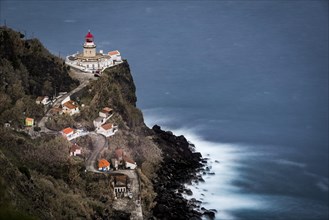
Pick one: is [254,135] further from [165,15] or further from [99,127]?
[165,15]

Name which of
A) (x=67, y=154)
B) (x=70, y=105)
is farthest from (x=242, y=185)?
(x=67, y=154)

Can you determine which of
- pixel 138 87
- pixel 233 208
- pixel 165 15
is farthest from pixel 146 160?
pixel 165 15

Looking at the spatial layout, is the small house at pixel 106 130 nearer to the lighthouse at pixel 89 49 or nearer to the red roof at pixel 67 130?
the red roof at pixel 67 130

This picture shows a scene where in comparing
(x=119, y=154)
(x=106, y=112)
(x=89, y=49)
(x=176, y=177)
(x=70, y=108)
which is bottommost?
(x=176, y=177)

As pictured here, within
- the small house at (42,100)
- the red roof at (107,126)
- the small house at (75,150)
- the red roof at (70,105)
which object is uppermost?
the small house at (42,100)

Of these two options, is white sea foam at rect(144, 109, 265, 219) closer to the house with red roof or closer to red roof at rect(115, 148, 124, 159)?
red roof at rect(115, 148, 124, 159)

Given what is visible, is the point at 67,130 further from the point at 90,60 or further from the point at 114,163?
the point at 90,60

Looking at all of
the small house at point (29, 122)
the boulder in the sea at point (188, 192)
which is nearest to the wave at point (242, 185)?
the boulder in the sea at point (188, 192)
